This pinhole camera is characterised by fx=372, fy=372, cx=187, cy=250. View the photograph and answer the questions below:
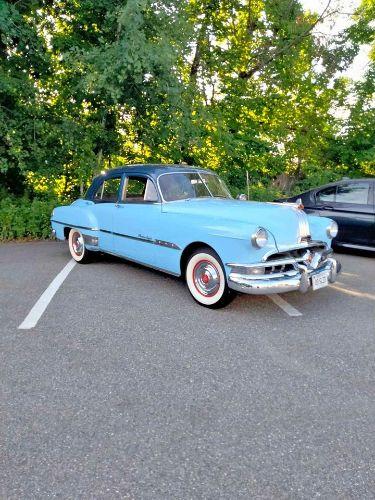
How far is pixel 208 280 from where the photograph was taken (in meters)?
4.42

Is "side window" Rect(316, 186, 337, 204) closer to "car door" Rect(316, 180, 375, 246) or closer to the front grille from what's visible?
"car door" Rect(316, 180, 375, 246)

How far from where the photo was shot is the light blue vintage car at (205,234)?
4.01 m

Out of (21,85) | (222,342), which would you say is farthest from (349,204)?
(21,85)

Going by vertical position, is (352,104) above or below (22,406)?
above

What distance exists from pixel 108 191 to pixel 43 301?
2194 millimetres

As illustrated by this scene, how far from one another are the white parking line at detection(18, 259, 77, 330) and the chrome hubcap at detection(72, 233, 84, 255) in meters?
0.38

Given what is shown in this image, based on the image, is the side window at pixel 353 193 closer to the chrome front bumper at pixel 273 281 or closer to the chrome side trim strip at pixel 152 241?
the chrome front bumper at pixel 273 281

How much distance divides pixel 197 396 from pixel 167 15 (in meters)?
8.44

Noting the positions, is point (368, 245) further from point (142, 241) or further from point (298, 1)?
point (298, 1)

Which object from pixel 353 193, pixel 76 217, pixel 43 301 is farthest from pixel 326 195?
pixel 43 301

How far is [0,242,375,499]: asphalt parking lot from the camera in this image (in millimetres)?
1964

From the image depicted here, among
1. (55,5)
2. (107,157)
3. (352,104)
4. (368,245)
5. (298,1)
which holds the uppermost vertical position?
(298,1)

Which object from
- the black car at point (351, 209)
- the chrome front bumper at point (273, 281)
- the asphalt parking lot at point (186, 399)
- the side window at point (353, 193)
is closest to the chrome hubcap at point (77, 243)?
the asphalt parking lot at point (186, 399)

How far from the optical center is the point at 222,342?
353 cm
